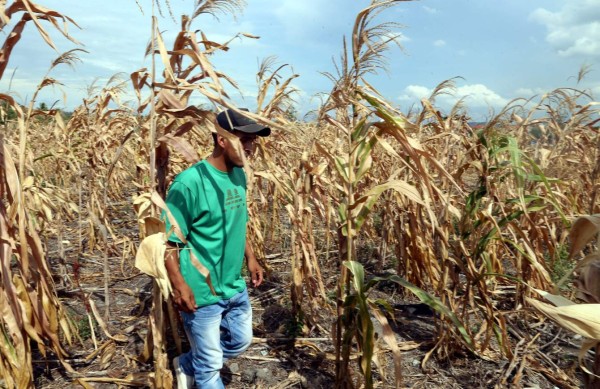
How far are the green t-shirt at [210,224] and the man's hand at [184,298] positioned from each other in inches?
5.0

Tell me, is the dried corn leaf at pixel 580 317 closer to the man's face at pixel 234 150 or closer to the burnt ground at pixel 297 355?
the burnt ground at pixel 297 355

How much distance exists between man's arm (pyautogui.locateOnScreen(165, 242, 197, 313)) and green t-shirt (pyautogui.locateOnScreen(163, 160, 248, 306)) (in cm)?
10

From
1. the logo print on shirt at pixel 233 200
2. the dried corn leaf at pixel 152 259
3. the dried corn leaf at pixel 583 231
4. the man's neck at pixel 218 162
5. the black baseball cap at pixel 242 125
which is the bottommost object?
the dried corn leaf at pixel 152 259

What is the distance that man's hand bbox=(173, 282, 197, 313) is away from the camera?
6.62 ft

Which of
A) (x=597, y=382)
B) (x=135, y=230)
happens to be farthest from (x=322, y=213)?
(x=135, y=230)

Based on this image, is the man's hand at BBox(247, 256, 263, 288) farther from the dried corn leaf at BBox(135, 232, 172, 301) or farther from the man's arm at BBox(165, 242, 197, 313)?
the dried corn leaf at BBox(135, 232, 172, 301)

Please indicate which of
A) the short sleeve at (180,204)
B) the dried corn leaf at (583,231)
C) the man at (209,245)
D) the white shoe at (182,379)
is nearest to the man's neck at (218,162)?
the man at (209,245)

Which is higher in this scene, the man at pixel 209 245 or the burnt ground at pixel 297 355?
the man at pixel 209 245

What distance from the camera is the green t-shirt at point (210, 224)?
2117mm

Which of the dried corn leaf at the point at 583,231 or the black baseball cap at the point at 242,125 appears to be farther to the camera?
the black baseball cap at the point at 242,125

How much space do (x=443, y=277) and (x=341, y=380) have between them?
1019 millimetres

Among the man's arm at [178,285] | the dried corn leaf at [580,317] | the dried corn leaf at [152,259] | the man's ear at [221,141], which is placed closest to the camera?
the dried corn leaf at [580,317]

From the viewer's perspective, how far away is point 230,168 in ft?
7.73

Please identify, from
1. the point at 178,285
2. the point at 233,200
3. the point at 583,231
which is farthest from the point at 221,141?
the point at 583,231
